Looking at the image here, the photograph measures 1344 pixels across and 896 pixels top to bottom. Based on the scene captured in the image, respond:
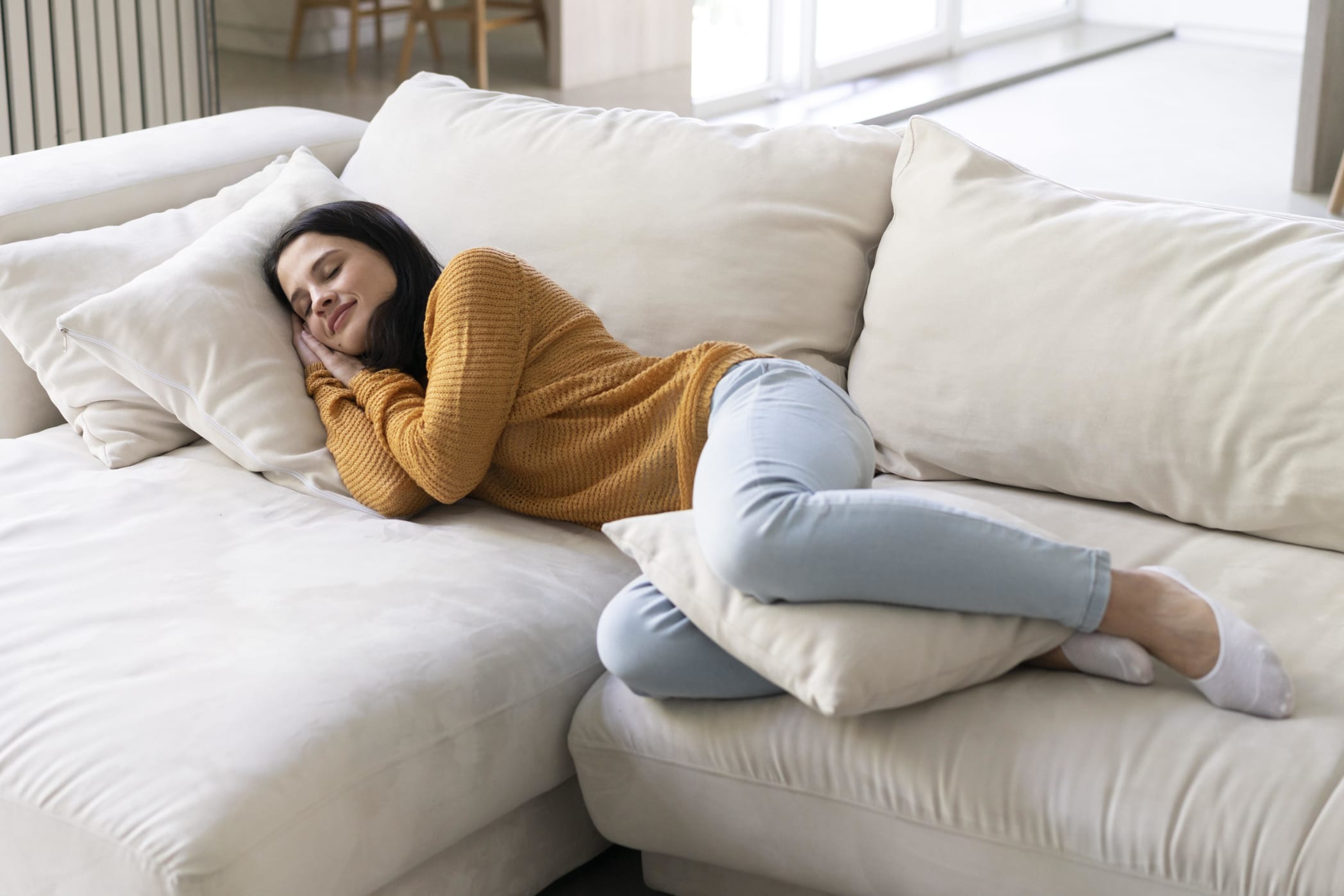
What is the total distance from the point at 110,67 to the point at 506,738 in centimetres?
311

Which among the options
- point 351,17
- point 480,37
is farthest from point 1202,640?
point 351,17

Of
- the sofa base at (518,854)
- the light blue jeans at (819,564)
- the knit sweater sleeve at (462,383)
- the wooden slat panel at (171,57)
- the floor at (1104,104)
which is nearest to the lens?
the light blue jeans at (819,564)

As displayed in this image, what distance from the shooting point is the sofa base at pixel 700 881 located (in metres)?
1.50

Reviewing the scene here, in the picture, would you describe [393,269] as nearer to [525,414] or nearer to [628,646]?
[525,414]

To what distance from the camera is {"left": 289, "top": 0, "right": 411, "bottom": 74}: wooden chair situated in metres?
6.05

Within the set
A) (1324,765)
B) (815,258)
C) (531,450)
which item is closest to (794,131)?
(815,258)

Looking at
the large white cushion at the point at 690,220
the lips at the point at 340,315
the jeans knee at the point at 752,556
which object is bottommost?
the jeans knee at the point at 752,556

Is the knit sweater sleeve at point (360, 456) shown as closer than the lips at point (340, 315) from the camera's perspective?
Yes

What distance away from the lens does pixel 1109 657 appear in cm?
133

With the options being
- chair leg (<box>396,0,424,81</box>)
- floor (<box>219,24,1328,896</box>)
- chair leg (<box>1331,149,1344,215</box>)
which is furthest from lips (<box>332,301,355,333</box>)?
chair leg (<box>396,0,424,81</box>)

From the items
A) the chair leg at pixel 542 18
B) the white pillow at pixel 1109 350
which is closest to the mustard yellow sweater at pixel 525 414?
the white pillow at pixel 1109 350

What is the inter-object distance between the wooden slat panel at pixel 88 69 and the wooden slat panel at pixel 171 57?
0.19 m

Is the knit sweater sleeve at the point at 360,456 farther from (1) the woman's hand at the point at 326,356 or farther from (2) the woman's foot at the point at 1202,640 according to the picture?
(2) the woman's foot at the point at 1202,640

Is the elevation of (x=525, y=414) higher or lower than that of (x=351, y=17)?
lower
